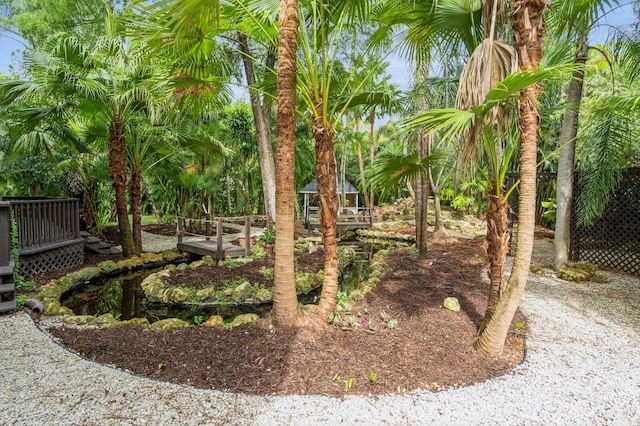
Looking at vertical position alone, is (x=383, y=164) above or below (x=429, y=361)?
above

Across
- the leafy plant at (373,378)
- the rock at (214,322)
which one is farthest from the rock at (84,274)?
the leafy plant at (373,378)

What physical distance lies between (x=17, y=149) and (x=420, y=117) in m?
8.16

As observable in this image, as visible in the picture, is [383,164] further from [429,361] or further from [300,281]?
[300,281]

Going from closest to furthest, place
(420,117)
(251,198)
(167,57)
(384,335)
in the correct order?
(420,117) → (384,335) → (167,57) → (251,198)

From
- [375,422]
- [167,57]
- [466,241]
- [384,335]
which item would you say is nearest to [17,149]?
[167,57]

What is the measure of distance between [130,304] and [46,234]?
7.76 feet

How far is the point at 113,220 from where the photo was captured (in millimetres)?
13227

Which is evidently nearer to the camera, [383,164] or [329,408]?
[329,408]

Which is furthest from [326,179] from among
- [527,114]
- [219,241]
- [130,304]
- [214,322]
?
[219,241]

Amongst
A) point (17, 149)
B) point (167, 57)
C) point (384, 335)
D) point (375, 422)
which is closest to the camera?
point (375, 422)

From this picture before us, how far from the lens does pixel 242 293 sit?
5.84 m

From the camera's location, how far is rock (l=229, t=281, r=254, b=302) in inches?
228

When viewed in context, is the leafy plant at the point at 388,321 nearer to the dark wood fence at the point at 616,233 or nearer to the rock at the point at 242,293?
the rock at the point at 242,293

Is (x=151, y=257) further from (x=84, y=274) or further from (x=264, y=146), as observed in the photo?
(x=264, y=146)
